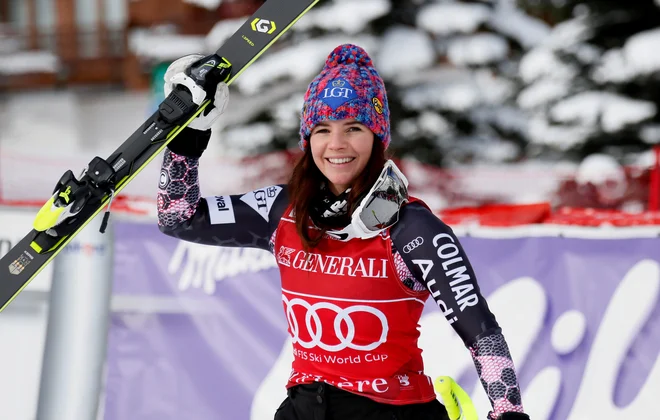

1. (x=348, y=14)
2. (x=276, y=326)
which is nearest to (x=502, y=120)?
(x=348, y=14)

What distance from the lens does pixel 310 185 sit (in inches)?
112

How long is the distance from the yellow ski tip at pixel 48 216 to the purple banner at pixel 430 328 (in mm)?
1813

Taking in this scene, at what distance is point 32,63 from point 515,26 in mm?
13763

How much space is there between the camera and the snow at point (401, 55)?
11.8 meters

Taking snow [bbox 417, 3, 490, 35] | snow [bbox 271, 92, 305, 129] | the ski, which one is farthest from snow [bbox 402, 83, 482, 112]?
the ski

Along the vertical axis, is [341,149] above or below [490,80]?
below

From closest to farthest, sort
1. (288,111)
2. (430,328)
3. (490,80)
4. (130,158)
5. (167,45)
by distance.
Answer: (130,158) → (430,328) → (288,111) → (490,80) → (167,45)

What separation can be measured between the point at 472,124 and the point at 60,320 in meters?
8.39

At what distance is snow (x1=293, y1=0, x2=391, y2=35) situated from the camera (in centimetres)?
1149

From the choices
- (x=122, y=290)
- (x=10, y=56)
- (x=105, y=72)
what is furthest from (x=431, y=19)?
(x=10, y=56)

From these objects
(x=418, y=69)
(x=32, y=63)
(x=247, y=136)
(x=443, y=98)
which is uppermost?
(x=32, y=63)

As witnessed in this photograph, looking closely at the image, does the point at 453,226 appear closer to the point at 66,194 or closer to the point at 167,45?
the point at 66,194

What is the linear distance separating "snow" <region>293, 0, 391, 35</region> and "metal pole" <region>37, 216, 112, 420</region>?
281 inches

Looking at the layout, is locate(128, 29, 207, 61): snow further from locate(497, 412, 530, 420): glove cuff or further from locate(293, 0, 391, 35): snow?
locate(497, 412, 530, 420): glove cuff
